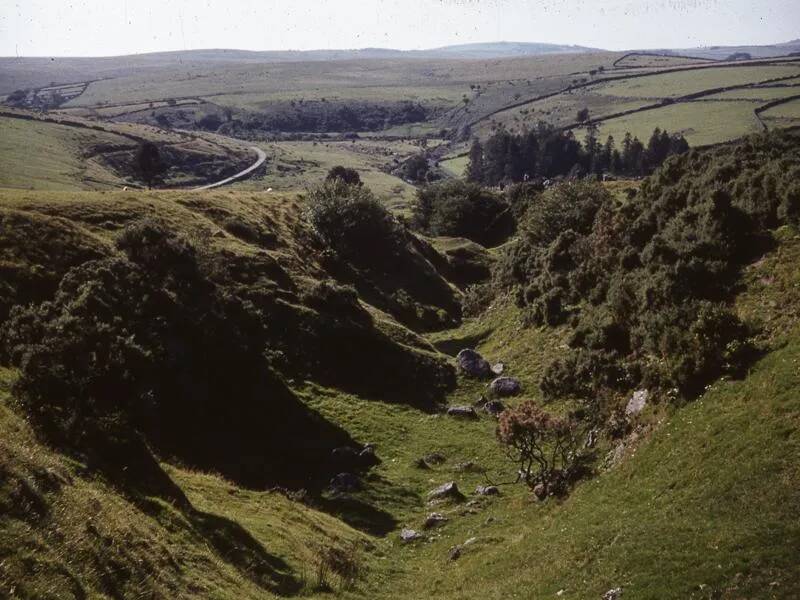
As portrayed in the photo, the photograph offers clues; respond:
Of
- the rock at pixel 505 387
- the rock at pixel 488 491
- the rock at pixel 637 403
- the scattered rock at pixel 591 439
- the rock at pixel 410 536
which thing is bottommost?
the rock at pixel 410 536

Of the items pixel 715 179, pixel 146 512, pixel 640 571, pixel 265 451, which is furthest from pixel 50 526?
pixel 715 179

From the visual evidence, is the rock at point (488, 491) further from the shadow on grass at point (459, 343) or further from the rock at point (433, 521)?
the shadow on grass at point (459, 343)

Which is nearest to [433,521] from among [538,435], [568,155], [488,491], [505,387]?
[488,491]

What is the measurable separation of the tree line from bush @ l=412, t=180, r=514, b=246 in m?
59.2

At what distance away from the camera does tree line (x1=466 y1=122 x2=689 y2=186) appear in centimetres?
16600

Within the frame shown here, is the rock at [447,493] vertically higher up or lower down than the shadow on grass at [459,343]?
higher up

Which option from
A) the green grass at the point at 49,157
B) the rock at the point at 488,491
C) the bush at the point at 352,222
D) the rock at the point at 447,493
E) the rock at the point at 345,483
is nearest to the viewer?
the rock at the point at 488,491

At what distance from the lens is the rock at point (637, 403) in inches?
1261

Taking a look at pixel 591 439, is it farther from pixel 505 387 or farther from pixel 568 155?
pixel 568 155

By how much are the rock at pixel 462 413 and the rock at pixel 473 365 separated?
526 cm

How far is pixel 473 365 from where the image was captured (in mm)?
49812

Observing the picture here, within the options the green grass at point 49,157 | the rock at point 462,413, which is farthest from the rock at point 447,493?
the green grass at point 49,157

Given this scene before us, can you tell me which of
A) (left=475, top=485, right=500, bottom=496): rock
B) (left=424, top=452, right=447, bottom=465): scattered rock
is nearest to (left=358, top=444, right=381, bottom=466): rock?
(left=424, top=452, right=447, bottom=465): scattered rock

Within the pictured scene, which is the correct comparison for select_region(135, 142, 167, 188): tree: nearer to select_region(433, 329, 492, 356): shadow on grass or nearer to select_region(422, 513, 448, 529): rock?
select_region(433, 329, 492, 356): shadow on grass
